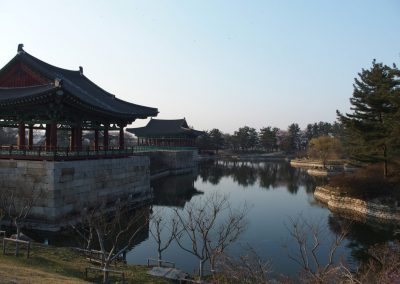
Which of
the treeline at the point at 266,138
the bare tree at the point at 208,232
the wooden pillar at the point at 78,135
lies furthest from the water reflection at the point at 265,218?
the treeline at the point at 266,138

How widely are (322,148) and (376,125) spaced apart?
38.7 meters

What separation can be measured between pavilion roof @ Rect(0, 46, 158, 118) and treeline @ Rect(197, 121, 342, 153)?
225 feet

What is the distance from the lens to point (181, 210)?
2967 cm

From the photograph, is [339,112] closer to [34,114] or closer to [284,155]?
[34,114]

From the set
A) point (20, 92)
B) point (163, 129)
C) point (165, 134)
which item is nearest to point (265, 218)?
point (20, 92)

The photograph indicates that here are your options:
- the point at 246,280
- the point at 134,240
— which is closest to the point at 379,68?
the point at 134,240

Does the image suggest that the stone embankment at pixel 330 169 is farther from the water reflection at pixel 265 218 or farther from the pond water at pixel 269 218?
the water reflection at pixel 265 218

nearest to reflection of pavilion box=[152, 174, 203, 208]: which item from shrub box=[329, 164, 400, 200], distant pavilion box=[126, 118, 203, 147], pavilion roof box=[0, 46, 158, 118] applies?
pavilion roof box=[0, 46, 158, 118]

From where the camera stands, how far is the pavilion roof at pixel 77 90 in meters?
23.9

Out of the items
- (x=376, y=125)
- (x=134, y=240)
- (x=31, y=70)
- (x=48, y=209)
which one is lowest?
(x=134, y=240)

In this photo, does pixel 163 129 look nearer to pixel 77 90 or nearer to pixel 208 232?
pixel 77 90

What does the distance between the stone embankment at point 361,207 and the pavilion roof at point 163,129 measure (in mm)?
40907

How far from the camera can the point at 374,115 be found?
1208 inches

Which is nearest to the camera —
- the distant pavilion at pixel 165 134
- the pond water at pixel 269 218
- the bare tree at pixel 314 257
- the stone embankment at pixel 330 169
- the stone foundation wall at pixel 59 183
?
the bare tree at pixel 314 257
